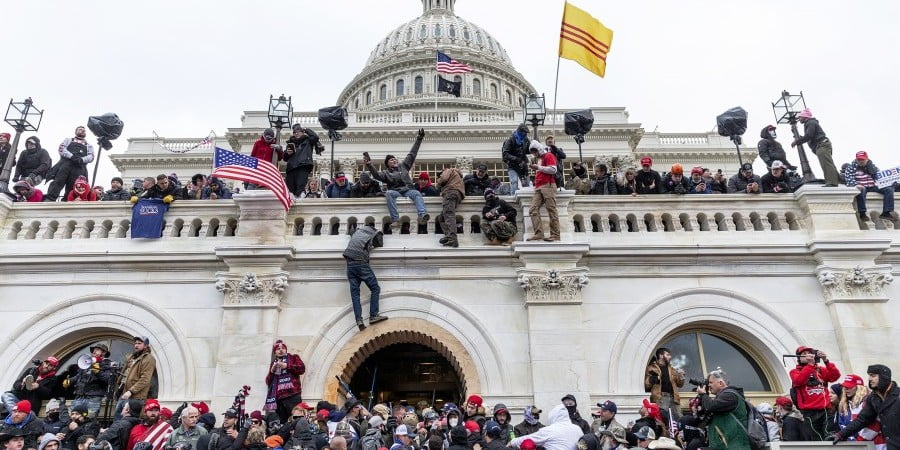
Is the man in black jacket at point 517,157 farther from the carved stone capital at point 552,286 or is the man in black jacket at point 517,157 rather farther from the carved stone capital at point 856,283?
the carved stone capital at point 856,283

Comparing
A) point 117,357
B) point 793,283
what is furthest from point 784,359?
point 117,357

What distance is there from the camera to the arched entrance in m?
11.3

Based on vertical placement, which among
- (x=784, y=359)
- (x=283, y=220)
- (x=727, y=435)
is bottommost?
(x=727, y=435)

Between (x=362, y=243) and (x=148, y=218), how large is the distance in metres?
4.61

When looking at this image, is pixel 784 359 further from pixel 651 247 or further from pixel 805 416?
pixel 651 247

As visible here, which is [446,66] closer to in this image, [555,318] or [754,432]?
[555,318]

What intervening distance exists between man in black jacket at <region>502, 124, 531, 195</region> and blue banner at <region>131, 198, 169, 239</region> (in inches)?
293

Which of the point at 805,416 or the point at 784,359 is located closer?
the point at 805,416

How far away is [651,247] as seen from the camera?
11.9 meters

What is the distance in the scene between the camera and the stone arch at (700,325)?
1120 cm

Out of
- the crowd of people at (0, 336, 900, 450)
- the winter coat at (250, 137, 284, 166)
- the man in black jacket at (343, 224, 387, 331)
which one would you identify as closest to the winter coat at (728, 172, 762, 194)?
the crowd of people at (0, 336, 900, 450)

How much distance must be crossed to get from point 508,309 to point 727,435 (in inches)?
188

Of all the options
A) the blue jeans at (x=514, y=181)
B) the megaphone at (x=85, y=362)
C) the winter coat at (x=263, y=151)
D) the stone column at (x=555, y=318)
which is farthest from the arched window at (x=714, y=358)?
the megaphone at (x=85, y=362)

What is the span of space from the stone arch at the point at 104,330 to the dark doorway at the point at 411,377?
4071 millimetres
